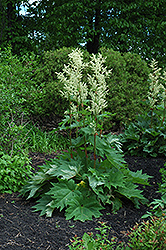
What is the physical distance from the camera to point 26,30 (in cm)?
975

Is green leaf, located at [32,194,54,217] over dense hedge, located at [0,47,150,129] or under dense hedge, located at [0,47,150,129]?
under

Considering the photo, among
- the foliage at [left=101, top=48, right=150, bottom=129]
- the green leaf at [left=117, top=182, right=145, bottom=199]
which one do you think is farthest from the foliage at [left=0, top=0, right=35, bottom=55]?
the green leaf at [left=117, top=182, right=145, bottom=199]

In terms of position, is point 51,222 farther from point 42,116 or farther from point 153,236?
point 42,116

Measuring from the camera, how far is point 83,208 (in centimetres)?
316

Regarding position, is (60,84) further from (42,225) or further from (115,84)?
(42,225)

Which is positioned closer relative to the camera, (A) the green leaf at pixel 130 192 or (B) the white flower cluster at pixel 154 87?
(A) the green leaf at pixel 130 192

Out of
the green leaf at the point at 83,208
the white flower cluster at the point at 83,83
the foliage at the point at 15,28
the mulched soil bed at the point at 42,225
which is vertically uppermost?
the foliage at the point at 15,28

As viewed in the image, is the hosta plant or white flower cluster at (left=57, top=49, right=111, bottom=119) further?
white flower cluster at (left=57, top=49, right=111, bottom=119)

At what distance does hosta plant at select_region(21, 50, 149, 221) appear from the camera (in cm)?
317

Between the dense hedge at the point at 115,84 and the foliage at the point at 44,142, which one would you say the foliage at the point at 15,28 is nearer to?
the dense hedge at the point at 115,84

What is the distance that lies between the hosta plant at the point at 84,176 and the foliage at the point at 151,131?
1.69 m

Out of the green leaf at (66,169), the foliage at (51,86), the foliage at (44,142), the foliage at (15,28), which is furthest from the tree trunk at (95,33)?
the green leaf at (66,169)

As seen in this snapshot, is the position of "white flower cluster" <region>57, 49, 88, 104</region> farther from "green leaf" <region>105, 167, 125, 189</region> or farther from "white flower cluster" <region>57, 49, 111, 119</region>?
"green leaf" <region>105, 167, 125, 189</region>

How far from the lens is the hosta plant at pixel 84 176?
10.4 ft
